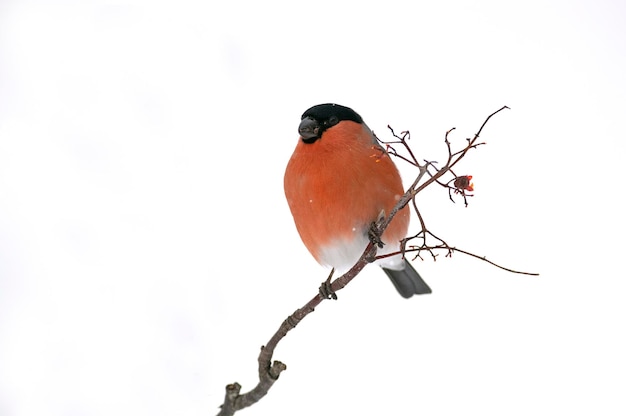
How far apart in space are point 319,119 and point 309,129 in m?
0.09

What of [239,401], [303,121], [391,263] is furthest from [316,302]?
[391,263]

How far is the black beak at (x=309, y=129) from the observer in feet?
7.03

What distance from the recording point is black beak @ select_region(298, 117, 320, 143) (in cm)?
214

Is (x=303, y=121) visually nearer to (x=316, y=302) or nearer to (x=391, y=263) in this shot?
(x=316, y=302)

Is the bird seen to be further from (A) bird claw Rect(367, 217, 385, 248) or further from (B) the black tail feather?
(B) the black tail feather

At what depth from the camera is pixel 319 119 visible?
223cm

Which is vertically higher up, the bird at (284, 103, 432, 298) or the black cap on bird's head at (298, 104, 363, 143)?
the black cap on bird's head at (298, 104, 363, 143)

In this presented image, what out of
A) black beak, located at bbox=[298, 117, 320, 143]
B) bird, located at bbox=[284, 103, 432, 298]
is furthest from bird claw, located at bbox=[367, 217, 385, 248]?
black beak, located at bbox=[298, 117, 320, 143]

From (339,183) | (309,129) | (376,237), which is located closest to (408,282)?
(339,183)

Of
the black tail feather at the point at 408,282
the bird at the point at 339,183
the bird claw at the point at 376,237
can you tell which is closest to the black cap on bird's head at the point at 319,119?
the bird at the point at 339,183

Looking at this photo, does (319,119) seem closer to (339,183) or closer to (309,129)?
(309,129)

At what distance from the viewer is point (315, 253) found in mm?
2486

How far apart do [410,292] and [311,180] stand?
1.06 m

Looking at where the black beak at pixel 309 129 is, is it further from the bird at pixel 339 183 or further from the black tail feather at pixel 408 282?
the black tail feather at pixel 408 282
